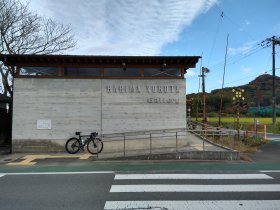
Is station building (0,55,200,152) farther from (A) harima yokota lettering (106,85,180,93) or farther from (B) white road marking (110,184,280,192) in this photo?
(B) white road marking (110,184,280,192)

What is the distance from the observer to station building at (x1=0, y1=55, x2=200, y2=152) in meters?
16.5

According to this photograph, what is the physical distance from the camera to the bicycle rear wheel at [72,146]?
15742 mm

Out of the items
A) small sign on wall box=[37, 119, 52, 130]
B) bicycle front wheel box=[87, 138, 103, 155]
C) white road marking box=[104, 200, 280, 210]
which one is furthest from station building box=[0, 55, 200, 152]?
white road marking box=[104, 200, 280, 210]

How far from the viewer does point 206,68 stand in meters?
38.1

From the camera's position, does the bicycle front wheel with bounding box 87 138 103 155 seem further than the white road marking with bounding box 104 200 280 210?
Yes

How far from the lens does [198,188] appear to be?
8.31 metres

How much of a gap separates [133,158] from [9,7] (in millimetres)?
16565

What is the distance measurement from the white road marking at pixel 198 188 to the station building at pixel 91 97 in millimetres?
8254

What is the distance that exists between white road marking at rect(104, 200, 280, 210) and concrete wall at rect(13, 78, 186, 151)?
32.1ft

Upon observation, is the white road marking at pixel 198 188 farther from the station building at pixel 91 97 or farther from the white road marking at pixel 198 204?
the station building at pixel 91 97

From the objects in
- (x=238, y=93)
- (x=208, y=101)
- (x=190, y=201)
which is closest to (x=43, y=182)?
(x=190, y=201)

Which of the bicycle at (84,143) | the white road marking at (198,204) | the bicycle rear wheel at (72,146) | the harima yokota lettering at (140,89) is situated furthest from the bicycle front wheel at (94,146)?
the white road marking at (198,204)

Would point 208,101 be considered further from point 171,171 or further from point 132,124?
point 171,171

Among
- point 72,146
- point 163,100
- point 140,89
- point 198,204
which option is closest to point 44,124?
point 72,146
